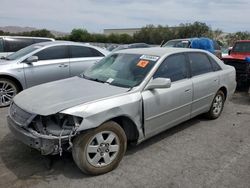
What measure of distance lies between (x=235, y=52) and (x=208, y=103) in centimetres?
615

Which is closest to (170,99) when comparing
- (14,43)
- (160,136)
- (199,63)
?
(160,136)

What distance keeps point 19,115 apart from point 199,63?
11.0 ft

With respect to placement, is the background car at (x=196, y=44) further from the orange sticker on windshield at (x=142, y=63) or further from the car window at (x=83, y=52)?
the orange sticker on windshield at (x=142, y=63)

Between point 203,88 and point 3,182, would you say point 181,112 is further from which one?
point 3,182

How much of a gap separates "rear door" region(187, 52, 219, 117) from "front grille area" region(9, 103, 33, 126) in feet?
9.29

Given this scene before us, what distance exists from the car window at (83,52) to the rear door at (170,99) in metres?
3.83

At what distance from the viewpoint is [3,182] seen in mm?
3293

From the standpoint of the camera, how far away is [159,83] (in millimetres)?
3932

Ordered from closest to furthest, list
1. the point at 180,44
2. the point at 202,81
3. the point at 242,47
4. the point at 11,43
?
the point at 202,81 < the point at 11,43 < the point at 242,47 < the point at 180,44

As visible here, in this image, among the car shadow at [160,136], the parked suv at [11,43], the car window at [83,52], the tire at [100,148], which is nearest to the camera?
the tire at [100,148]

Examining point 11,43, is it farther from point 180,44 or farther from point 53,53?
point 180,44

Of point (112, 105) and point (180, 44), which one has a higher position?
point (180, 44)

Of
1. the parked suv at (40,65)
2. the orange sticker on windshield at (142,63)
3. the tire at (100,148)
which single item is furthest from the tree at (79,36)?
the tire at (100,148)

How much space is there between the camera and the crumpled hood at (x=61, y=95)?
3.34 meters
